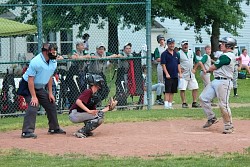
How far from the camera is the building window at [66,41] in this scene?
21.0 m

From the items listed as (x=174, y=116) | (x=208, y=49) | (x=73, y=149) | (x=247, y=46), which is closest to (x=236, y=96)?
(x=208, y=49)

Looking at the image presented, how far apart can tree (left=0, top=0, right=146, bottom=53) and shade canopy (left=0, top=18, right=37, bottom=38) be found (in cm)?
212

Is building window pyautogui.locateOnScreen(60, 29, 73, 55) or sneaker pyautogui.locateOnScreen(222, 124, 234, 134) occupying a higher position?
building window pyautogui.locateOnScreen(60, 29, 73, 55)

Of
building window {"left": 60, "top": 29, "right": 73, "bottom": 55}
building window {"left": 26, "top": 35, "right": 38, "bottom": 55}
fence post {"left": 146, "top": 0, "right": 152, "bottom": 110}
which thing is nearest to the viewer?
building window {"left": 26, "top": 35, "right": 38, "bottom": 55}

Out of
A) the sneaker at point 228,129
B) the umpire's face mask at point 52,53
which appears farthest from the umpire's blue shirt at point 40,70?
the sneaker at point 228,129

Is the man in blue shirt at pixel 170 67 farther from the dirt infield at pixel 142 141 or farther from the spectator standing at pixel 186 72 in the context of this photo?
the dirt infield at pixel 142 141

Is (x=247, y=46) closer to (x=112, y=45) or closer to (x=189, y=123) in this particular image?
(x=112, y=45)

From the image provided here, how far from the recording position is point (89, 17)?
21.3 metres

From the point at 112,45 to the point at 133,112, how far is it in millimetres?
3411

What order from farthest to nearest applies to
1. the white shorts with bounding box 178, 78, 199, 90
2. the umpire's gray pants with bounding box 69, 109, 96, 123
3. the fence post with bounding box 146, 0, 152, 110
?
the white shorts with bounding box 178, 78, 199, 90 < the fence post with bounding box 146, 0, 152, 110 < the umpire's gray pants with bounding box 69, 109, 96, 123

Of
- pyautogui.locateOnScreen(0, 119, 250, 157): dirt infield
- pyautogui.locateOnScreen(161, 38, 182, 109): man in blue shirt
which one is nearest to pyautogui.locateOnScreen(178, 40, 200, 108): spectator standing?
pyautogui.locateOnScreen(161, 38, 182, 109): man in blue shirt

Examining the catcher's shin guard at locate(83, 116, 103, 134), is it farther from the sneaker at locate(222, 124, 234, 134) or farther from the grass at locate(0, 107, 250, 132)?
the sneaker at locate(222, 124, 234, 134)

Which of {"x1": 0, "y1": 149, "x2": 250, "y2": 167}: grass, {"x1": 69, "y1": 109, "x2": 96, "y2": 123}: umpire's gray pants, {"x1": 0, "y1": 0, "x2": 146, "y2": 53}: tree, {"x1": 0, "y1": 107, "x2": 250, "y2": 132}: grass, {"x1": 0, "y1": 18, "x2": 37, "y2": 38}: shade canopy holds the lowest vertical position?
{"x1": 0, "y1": 107, "x2": 250, "y2": 132}: grass

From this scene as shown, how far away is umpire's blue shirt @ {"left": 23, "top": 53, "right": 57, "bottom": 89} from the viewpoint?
12.8m
